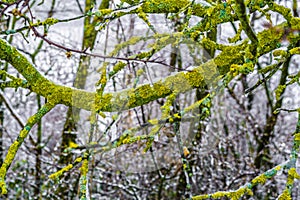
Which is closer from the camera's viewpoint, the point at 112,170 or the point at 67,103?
the point at 67,103

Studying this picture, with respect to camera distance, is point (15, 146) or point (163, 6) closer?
point (15, 146)

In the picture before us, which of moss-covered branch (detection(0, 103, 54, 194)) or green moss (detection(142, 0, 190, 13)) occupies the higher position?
green moss (detection(142, 0, 190, 13))

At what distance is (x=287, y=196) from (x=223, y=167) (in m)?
3.81

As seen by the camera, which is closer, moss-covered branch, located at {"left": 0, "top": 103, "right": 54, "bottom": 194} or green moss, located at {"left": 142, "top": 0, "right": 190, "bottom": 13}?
moss-covered branch, located at {"left": 0, "top": 103, "right": 54, "bottom": 194}

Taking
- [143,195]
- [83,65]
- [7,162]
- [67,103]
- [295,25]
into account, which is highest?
[83,65]

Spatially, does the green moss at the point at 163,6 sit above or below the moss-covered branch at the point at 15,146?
above

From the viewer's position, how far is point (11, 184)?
573 centimetres

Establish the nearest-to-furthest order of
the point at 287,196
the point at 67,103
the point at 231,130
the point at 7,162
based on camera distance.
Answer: the point at 287,196 < the point at 7,162 < the point at 67,103 < the point at 231,130

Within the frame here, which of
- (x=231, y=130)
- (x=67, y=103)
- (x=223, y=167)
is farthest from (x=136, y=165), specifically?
(x=67, y=103)

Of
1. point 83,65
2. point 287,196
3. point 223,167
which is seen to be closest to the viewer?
point 287,196

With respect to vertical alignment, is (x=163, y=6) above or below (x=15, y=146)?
above

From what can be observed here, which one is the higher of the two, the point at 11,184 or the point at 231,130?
the point at 231,130

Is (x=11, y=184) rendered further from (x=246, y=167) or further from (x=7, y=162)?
(x=7, y=162)

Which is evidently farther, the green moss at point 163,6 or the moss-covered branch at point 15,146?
the green moss at point 163,6
